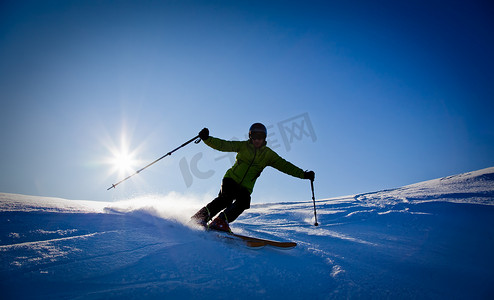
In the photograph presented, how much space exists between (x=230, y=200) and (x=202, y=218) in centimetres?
66

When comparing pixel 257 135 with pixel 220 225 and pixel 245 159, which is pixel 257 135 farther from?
pixel 220 225

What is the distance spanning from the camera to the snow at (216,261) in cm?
176

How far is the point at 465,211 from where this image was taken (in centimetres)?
479

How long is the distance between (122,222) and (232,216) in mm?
1880

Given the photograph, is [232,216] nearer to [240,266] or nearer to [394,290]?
[240,266]

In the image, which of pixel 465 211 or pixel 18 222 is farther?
pixel 465 211

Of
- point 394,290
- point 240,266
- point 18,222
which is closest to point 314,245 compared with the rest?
point 394,290

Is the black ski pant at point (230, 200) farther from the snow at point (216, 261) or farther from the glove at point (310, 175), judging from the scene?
the glove at point (310, 175)

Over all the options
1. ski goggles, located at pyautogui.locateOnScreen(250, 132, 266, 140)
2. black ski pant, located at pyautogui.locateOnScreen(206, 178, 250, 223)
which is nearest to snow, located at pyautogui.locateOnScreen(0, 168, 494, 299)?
black ski pant, located at pyautogui.locateOnScreen(206, 178, 250, 223)

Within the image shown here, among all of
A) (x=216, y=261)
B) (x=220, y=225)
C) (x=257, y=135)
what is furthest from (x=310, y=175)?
(x=216, y=261)

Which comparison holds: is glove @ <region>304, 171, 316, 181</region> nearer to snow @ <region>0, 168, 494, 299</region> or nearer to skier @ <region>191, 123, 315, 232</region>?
skier @ <region>191, 123, 315, 232</region>

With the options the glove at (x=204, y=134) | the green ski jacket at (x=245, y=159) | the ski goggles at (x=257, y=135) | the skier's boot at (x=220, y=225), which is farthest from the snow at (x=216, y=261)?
the ski goggles at (x=257, y=135)

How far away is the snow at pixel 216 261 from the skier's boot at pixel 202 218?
0.47m

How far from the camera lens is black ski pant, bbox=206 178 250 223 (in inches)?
170
